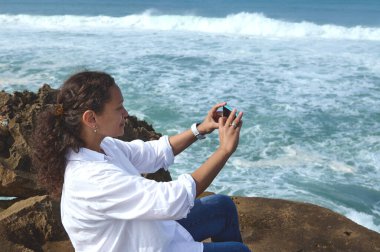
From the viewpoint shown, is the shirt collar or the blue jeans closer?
the shirt collar

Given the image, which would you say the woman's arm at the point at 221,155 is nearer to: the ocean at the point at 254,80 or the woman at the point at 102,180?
the woman at the point at 102,180

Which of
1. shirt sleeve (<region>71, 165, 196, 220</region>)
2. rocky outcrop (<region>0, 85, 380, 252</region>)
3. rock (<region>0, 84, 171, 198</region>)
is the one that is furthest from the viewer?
rock (<region>0, 84, 171, 198</region>)

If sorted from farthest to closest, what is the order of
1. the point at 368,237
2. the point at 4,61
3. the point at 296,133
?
the point at 4,61 → the point at 296,133 → the point at 368,237

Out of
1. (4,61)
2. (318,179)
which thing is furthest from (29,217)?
(4,61)

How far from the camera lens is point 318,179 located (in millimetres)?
6816

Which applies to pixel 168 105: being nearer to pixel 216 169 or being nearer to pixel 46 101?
pixel 46 101

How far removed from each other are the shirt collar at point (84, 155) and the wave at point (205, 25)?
Answer: 19546 mm

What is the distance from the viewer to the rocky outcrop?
3656 millimetres

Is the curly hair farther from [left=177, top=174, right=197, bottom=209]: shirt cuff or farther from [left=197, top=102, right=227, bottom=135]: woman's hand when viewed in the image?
[left=197, top=102, right=227, bottom=135]: woman's hand

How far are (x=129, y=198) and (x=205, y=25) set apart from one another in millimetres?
22452

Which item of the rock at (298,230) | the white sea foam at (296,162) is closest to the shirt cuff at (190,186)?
the rock at (298,230)

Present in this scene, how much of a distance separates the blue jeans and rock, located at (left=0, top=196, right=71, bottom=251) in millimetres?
1478

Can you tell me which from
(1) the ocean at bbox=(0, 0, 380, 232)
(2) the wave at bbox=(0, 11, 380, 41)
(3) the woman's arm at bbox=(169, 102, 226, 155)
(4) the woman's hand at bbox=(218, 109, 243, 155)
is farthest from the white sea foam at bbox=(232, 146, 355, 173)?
(2) the wave at bbox=(0, 11, 380, 41)

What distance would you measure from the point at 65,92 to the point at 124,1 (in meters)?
31.8
